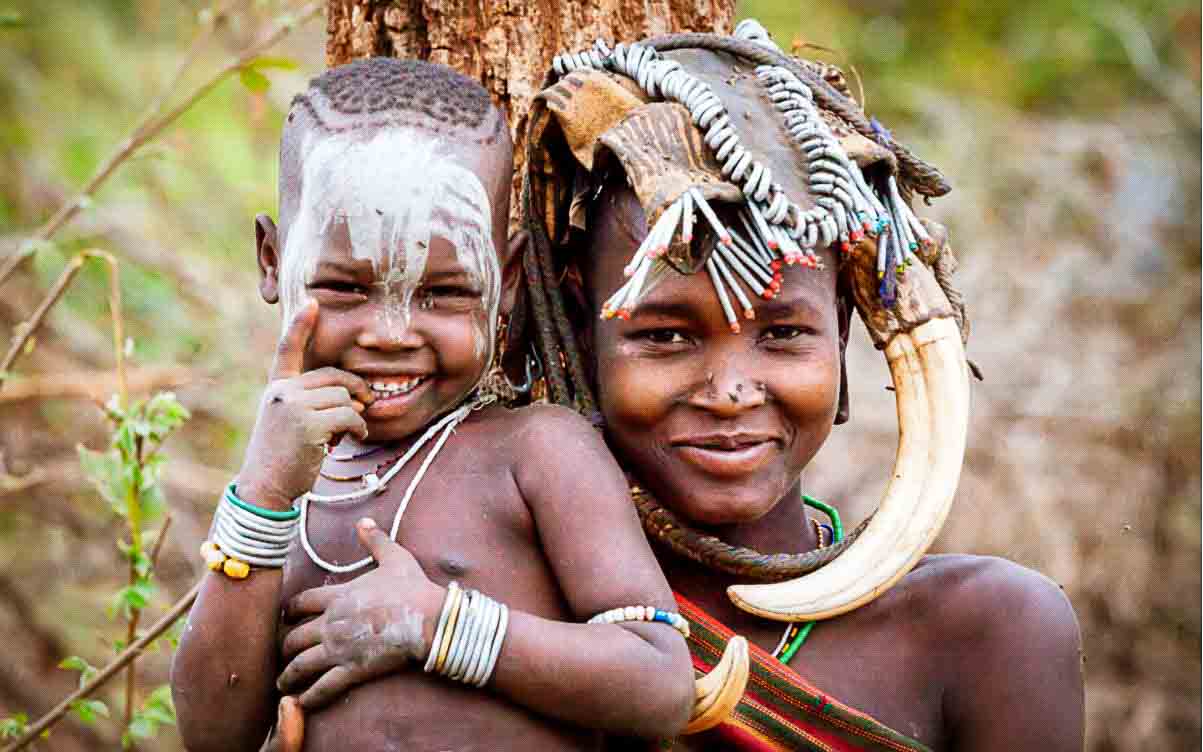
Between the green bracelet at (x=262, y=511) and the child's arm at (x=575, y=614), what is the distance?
12 centimetres

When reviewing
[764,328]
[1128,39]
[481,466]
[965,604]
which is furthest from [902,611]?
[1128,39]

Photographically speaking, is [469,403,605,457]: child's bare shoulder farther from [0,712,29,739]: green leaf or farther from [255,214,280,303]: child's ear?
[0,712,29,739]: green leaf

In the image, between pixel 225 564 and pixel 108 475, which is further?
pixel 108 475

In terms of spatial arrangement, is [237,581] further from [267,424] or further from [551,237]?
[551,237]

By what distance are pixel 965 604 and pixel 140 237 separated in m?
4.00

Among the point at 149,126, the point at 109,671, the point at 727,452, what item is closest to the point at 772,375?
the point at 727,452

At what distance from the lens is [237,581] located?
2.32 m

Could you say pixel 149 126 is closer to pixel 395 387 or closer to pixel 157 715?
pixel 157 715

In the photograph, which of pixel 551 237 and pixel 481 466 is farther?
pixel 551 237

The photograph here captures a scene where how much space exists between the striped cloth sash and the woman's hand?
572mm

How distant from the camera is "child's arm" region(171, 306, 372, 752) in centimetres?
232

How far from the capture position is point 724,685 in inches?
92.5

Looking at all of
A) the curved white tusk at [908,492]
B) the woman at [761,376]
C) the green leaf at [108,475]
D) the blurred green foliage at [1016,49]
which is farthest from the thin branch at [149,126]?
the blurred green foliage at [1016,49]

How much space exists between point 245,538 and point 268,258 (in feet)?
1.74
